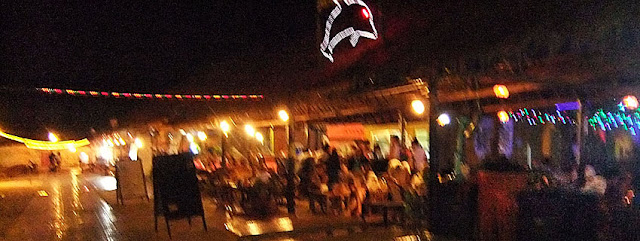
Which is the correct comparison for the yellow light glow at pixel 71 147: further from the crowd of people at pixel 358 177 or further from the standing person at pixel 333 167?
the standing person at pixel 333 167

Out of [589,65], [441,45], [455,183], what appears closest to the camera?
[589,65]

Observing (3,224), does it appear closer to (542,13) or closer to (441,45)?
(441,45)

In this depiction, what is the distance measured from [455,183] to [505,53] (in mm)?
2517

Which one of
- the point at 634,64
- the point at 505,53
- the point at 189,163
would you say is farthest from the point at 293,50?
the point at 634,64

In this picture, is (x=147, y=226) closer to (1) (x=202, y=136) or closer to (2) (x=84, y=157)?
(1) (x=202, y=136)

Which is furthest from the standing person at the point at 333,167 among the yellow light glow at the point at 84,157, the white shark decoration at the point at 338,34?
the yellow light glow at the point at 84,157

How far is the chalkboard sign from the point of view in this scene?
906cm

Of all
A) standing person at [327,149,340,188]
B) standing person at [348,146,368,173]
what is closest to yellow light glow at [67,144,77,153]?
standing person at [327,149,340,188]

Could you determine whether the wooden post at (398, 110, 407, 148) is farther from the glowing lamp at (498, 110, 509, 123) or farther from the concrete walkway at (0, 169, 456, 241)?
the concrete walkway at (0, 169, 456, 241)

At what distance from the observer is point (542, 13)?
618 centimetres

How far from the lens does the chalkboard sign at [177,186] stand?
9.06 metres

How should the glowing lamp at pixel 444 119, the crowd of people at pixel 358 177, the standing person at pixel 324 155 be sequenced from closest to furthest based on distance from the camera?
the crowd of people at pixel 358 177
the glowing lamp at pixel 444 119
the standing person at pixel 324 155

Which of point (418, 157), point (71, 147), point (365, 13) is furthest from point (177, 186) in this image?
point (71, 147)

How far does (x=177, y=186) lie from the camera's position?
9188mm
